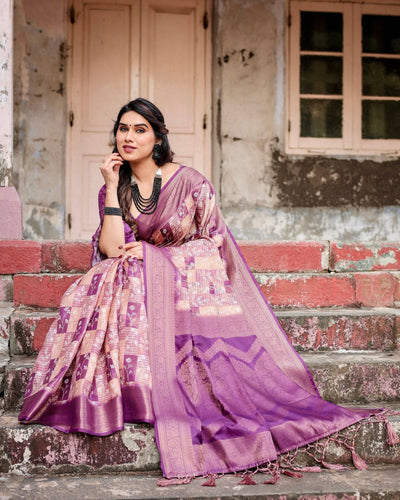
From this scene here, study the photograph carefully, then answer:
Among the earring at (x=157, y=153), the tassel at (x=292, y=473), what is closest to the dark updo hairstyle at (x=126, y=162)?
the earring at (x=157, y=153)

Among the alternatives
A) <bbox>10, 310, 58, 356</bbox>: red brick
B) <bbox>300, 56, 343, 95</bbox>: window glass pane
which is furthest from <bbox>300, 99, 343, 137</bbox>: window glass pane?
<bbox>10, 310, 58, 356</bbox>: red brick

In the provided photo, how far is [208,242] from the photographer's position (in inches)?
138

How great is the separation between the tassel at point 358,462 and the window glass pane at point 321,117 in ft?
13.6

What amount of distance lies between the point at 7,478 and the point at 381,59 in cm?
535

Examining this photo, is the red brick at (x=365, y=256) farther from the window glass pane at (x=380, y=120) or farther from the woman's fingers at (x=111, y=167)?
the window glass pane at (x=380, y=120)

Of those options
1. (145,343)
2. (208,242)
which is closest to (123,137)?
(208,242)

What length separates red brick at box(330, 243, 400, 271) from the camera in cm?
421

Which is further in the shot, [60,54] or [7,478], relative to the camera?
[60,54]

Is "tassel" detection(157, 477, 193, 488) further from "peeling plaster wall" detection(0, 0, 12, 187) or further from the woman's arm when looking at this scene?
"peeling plaster wall" detection(0, 0, 12, 187)

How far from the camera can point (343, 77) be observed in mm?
6570

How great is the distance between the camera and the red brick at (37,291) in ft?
12.6

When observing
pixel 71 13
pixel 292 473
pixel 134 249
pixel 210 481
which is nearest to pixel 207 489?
pixel 210 481

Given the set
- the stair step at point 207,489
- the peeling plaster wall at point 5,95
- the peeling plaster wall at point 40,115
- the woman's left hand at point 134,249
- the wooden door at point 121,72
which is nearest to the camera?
the stair step at point 207,489

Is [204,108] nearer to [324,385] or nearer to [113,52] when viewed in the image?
[113,52]
